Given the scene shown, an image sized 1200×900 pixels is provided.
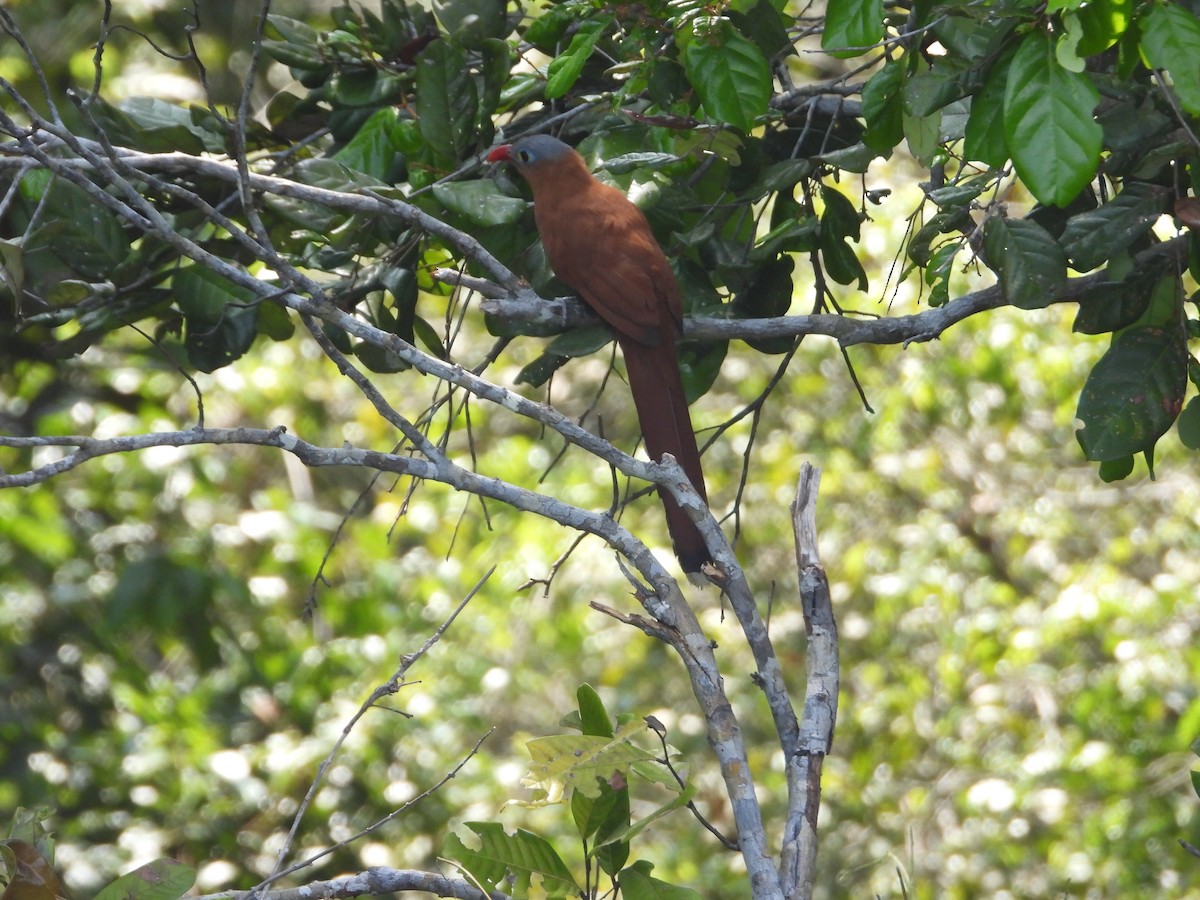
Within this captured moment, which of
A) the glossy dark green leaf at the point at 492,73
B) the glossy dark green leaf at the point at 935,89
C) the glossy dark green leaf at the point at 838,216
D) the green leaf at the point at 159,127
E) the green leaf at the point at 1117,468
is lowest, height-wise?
the green leaf at the point at 1117,468

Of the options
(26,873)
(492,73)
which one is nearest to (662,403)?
(492,73)

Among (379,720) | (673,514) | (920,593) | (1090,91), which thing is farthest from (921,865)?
(1090,91)

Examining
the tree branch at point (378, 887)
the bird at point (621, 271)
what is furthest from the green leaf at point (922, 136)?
the tree branch at point (378, 887)

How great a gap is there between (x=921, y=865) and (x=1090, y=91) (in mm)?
3708

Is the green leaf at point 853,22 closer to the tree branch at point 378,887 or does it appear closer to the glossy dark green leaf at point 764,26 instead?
the glossy dark green leaf at point 764,26

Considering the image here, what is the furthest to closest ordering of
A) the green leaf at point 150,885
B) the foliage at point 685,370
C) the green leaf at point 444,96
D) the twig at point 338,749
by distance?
1. the green leaf at point 444,96
2. the foliage at point 685,370
3. the green leaf at point 150,885
4. the twig at point 338,749

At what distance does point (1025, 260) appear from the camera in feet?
6.10

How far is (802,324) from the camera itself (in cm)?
211

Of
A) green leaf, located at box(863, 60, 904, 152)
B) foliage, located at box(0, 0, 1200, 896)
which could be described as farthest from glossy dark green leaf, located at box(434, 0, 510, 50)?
green leaf, located at box(863, 60, 904, 152)

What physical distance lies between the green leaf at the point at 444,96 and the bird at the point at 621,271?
191mm

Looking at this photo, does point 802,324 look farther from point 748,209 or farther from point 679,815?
point 679,815

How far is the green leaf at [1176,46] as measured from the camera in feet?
4.52

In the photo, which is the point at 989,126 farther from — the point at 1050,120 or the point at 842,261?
the point at 842,261

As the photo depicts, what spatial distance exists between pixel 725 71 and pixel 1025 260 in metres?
0.53
